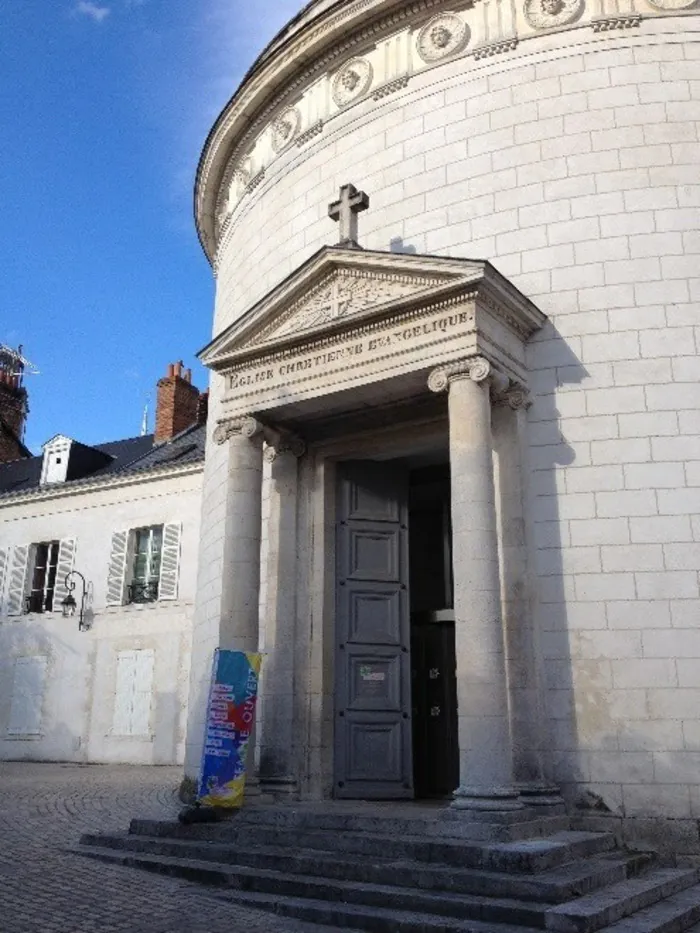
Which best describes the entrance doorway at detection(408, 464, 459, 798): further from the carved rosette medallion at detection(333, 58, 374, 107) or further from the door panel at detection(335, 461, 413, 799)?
the carved rosette medallion at detection(333, 58, 374, 107)

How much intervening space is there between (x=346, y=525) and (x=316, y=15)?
6464 millimetres

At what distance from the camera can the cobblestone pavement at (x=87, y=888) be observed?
203 inches

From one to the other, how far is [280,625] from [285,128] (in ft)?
22.2

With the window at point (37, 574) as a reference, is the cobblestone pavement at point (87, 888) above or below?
below

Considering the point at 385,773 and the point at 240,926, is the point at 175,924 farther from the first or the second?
the point at 385,773

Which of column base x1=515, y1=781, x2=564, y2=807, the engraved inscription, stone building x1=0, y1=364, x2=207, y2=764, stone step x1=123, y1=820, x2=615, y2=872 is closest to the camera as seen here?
stone step x1=123, y1=820, x2=615, y2=872

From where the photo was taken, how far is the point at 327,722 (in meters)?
9.02

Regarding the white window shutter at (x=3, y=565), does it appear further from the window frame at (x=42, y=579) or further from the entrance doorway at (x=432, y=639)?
the entrance doorway at (x=432, y=639)

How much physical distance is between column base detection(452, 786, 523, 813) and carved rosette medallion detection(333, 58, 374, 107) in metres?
8.20

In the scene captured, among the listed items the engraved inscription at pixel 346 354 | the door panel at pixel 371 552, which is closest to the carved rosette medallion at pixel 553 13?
the engraved inscription at pixel 346 354

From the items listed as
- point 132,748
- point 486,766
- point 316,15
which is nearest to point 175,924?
point 486,766

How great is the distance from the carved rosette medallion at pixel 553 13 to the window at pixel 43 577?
15.2 meters

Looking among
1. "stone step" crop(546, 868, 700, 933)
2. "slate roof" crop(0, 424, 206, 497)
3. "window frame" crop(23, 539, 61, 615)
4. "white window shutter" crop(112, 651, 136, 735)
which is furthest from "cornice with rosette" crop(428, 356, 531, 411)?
"window frame" crop(23, 539, 61, 615)

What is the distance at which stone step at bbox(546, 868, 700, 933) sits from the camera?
4.81m
